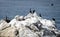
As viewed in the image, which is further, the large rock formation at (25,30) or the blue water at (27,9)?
the blue water at (27,9)

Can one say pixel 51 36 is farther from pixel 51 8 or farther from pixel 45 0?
pixel 45 0

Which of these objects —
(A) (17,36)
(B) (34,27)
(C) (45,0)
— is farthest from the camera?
(C) (45,0)

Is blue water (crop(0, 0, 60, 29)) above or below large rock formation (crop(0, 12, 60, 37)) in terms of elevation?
below

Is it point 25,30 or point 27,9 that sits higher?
point 25,30

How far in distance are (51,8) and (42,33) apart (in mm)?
22046

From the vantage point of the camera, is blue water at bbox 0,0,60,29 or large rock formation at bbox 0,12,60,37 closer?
large rock formation at bbox 0,12,60,37

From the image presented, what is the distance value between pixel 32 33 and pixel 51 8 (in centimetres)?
2310

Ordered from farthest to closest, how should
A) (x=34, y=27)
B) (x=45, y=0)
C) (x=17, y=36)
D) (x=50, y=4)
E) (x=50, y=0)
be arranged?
(x=45, y=0)
(x=50, y=0)
(x=50, y=4)
(x=34, y=27)
(x=17, y=36)

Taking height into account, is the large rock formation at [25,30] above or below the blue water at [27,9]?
above

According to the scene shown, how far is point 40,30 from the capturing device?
47.7 ft

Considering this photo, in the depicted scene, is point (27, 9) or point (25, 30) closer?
point (25, 30)

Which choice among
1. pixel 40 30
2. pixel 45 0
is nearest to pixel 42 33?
pixel 40 30

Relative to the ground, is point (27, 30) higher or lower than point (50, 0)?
higher

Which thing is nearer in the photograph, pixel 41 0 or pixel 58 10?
pixel 58 10
